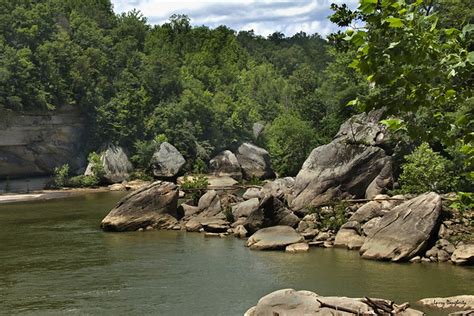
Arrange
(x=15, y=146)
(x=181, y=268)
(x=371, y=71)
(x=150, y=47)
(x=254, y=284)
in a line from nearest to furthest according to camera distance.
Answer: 1. (x=371, y=71)
2. (x=254, y=284)
3. (x=181, y=268)
4. (x=15, y=146)
5. (x=150, y=47)

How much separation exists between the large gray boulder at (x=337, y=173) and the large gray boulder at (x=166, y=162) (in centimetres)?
3264

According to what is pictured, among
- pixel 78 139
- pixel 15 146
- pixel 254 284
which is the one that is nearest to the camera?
pixel 254 284

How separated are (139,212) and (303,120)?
33.3m

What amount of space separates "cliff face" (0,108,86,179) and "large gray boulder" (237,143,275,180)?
1965 centimetres

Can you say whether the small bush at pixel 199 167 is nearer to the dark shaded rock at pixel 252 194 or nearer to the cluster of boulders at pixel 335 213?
the cluster of boulders at pixel 335 213

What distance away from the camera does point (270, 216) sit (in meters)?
37.3

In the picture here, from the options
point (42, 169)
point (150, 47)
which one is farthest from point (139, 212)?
point (150, 47)

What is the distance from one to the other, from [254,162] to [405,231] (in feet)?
153

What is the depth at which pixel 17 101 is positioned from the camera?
6381 cm

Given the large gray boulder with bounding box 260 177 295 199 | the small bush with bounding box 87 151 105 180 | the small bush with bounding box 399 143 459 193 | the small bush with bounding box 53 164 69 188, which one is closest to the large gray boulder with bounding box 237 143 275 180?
the small bush with bounding box 87 151 105 180

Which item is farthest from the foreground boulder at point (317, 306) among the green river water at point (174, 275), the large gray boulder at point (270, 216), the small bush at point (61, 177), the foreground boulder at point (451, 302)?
the small bush at point (61, 177)

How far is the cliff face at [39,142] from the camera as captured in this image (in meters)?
67.1

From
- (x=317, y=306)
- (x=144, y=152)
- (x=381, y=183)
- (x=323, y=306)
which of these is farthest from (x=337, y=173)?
(x=144, y=152)

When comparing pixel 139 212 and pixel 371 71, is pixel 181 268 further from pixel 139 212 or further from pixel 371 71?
pixel 371 71
